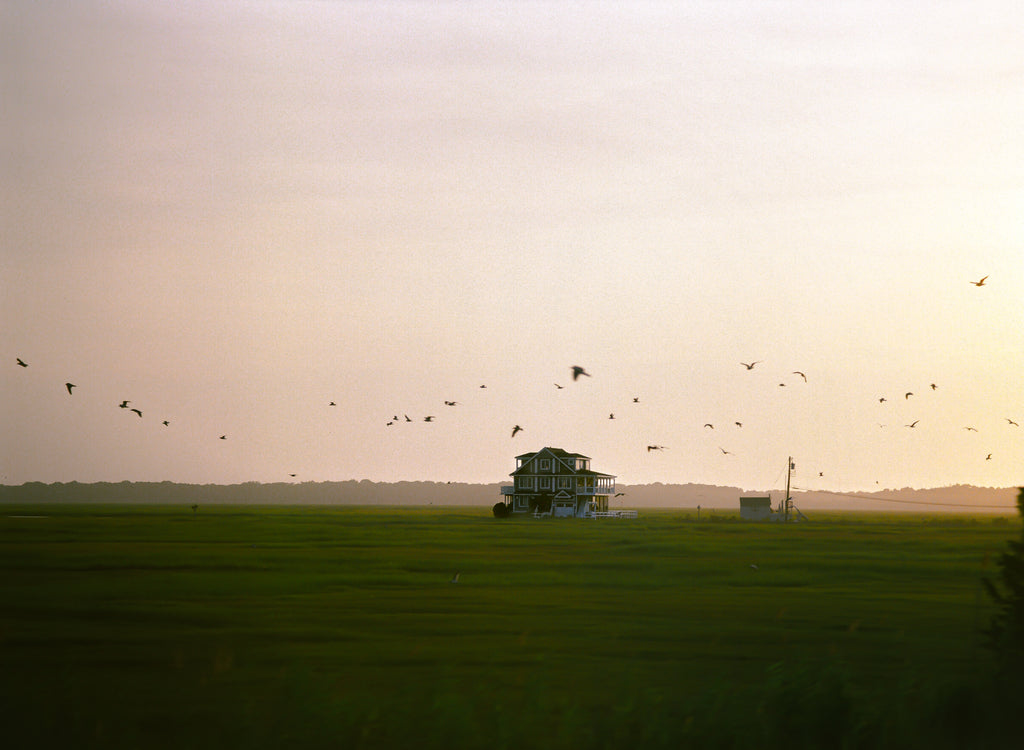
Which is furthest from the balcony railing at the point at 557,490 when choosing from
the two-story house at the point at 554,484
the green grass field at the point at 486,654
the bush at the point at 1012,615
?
the bush at the point at 1012,615

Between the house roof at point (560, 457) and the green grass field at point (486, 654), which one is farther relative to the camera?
the house roof at point (560, 457)

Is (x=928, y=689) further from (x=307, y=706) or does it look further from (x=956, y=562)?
(x=956, y=562)

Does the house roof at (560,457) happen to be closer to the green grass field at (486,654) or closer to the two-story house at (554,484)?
the two-story house at (554,484)

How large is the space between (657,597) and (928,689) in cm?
1844

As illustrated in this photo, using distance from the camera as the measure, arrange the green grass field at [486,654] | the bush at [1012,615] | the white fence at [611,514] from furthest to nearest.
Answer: the white fence at [611,514], the bush at [1012,615], the green grass field at [486,654]

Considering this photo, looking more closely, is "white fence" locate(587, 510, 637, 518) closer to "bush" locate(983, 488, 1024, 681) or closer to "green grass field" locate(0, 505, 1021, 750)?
"green grass field" locate(0, 505, 1021, 750)

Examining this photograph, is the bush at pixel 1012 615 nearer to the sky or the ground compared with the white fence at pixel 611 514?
nearer to the sky

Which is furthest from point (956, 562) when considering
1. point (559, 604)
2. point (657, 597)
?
point (559, 604)

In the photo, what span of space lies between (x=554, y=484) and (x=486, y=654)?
11016cm

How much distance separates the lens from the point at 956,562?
53.1 m

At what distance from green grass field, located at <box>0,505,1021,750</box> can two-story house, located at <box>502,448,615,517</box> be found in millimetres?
82718

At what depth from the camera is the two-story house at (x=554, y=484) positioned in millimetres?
132125

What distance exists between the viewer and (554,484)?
5221 inches

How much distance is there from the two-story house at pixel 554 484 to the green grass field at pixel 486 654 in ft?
271
